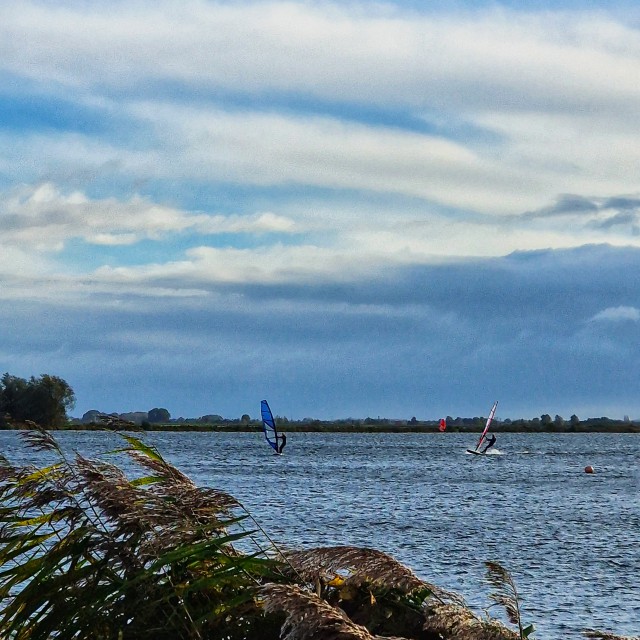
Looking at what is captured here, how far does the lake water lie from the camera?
26750 millimetres

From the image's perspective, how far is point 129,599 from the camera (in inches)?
189

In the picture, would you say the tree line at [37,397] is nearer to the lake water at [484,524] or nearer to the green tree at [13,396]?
the green tree at [13,396]

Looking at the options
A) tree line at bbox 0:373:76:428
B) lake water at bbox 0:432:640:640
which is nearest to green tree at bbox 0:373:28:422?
tree line at bbox 0:373:76:428

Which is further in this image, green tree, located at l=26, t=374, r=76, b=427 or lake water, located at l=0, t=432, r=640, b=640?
green tree, located at l=26, t=374, r=76, b=427

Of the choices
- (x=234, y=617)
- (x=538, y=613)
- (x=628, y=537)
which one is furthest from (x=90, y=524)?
(x=628, y=537)

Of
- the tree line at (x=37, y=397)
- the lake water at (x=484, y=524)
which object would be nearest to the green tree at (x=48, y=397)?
the tree line at (x=37, y=397)

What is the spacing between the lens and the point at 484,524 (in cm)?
4809

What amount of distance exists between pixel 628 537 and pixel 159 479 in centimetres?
4186

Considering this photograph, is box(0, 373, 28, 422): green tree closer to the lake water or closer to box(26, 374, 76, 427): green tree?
box(26, 374, 76, 427): green tree

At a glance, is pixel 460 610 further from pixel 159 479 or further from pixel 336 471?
pixel 336 471

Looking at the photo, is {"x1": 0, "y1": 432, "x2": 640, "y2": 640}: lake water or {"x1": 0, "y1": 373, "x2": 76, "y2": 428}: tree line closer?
{"x1": 0, "y1": 432, "x2": 640, "y2": 640}: lake water

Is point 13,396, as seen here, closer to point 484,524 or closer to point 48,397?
point 48,397

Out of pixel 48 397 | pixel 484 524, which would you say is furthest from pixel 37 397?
pixel 484 524

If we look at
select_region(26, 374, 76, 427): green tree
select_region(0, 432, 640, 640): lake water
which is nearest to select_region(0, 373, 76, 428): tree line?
select_region(26, 374, 76, 427): green tree
